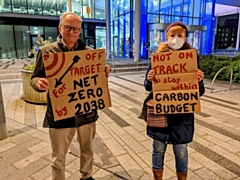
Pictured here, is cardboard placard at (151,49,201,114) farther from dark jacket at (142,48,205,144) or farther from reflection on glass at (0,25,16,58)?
reflection on glass at (0,25,16,58)

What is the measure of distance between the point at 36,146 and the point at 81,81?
1.63m

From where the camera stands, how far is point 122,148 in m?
2.81

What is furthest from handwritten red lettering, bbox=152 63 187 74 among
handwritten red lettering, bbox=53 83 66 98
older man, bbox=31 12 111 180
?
handwritten red lettering, bbox=53 83 66 98

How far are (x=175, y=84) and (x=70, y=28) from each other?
0.94 m

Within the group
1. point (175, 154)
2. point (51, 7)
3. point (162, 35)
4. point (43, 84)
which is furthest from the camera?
point (51, 7)

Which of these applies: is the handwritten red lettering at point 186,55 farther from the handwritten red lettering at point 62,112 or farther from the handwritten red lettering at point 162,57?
the handwritten red lettering at point 62,112

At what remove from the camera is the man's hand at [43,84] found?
153 cm

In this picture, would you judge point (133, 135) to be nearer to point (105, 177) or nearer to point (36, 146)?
point (105, 177)

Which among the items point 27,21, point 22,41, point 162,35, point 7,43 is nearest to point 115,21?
point 162,35

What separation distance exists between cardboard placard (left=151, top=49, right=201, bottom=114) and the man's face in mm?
638

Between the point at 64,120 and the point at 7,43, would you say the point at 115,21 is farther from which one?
the point at 64,120

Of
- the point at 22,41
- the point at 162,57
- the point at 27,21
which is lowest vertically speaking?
the point at 162,57

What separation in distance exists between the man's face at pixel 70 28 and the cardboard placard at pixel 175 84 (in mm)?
638

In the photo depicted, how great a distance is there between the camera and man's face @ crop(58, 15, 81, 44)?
1582 mm
